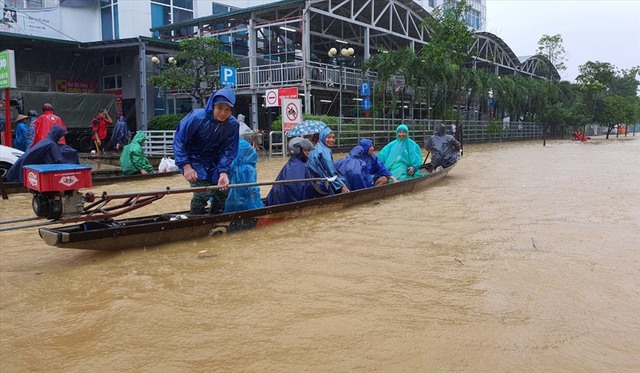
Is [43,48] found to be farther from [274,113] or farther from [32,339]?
[32,339]

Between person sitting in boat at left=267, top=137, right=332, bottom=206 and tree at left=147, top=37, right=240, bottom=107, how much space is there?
14794 mm

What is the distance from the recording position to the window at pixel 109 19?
77.8ft

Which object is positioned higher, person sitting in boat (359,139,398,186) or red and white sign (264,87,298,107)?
red and white sign (264,87,298,107)

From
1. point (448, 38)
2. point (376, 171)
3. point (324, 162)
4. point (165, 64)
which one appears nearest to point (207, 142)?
point (324, 162)

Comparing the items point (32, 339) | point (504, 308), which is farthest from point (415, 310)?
point (32, 339)

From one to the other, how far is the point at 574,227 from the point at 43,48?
74.6ft

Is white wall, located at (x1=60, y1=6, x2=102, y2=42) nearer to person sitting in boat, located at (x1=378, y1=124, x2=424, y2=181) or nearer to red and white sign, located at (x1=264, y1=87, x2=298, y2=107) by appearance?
red and white sign, located at (x1=264, y1=87, x2=298, y2=107)

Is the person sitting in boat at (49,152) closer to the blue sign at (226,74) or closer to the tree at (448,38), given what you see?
the blue sign at (226,74)

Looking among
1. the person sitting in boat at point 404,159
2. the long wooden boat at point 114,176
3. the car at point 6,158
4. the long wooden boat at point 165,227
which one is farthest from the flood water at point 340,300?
the long wooden boat at point 114,176

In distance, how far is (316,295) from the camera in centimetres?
398

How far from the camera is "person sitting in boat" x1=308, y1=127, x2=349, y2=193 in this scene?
6824mm

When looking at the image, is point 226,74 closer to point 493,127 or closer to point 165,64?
point 165,64

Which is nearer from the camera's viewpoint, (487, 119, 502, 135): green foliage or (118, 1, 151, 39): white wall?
(118, 1, 151, 39): white wall

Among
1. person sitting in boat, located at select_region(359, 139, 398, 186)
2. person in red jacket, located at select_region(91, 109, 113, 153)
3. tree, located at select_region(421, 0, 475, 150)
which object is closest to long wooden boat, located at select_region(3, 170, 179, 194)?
person sitting in boat, located at select_region(359, 139, 398, 186)
